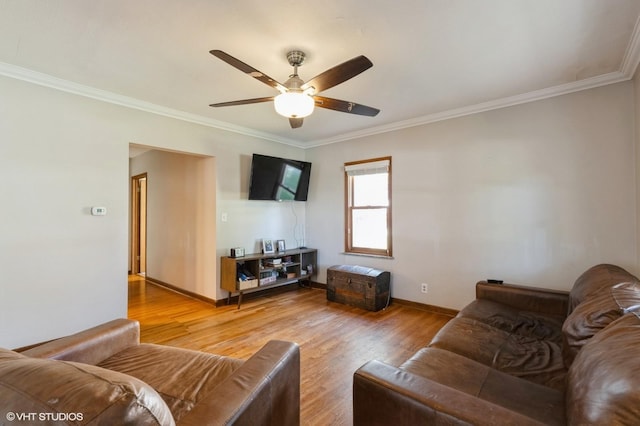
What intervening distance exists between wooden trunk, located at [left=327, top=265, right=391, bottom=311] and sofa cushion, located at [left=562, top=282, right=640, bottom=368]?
7.51 ft

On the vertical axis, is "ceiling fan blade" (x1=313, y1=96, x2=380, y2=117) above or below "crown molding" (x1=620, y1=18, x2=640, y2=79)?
below

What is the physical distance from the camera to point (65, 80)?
107 inches

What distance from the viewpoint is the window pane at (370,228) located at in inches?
167

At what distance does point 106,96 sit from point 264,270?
2.80 m

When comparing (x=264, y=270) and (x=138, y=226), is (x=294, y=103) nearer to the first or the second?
(x=264, y=270)

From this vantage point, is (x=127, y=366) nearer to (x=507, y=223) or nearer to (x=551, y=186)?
(x=507, y=223)

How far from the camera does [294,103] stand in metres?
2.11

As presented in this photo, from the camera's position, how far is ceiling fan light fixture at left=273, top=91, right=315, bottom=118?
6.89 ft

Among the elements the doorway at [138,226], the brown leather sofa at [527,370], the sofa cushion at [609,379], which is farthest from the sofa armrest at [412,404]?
the doorway at [138,226]

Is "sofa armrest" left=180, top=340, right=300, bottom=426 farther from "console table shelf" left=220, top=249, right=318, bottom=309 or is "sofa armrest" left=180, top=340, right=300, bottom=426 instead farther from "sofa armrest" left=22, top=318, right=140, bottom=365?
"console table shelf" left=220, top=249, right=318, bottom=309

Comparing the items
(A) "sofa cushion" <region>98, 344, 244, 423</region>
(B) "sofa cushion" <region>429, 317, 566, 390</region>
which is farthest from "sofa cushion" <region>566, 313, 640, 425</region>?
(A) "sofa cushion" <region>98, 344, 244, 423</region>

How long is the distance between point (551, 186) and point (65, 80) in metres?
4.89

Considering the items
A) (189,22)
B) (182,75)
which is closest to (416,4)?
(189,22)

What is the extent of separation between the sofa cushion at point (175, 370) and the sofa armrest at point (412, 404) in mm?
704
